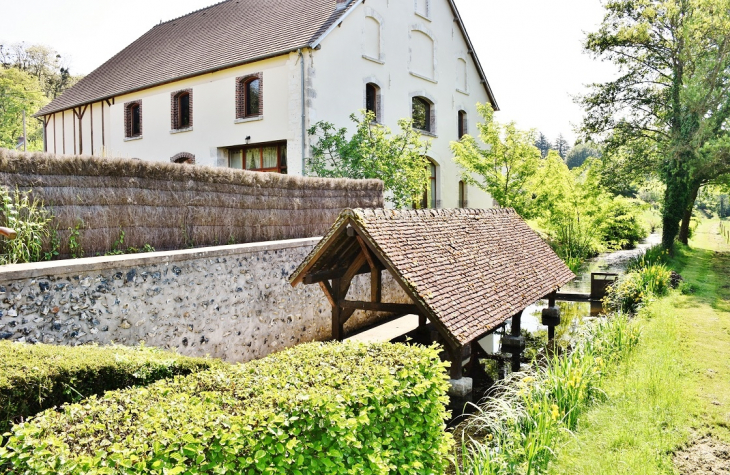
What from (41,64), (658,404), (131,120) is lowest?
(658,404)

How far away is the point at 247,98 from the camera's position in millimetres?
19484

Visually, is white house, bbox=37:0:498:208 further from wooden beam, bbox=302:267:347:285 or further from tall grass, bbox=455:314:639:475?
tall grass, bbox=455:314:639:475

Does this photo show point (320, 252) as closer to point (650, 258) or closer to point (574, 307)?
point (574, 307)

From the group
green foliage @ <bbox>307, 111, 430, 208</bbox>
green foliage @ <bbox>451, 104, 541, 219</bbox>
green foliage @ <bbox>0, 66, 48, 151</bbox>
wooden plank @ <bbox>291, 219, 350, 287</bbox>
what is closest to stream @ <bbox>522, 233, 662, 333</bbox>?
green foliage @ <bbox>451, 104, 541, 219</bbox>

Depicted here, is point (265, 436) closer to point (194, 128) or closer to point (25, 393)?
point (25, 393)

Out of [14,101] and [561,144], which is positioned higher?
[561,144]

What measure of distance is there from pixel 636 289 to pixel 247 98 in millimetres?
13909

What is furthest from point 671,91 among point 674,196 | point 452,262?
point 452,262

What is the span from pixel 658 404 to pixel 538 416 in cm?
204

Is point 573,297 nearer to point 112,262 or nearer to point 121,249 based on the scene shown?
point 121,249

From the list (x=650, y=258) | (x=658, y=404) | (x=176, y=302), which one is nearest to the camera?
(x=658, y=404)

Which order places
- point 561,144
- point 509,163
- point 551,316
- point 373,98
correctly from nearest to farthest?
point 551,316 < point 373,98 < point 509,163 < point 561,144

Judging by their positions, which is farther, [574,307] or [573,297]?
[574,307]

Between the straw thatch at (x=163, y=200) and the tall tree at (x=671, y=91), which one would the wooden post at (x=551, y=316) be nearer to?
the straw thatch at (x=163, y=200)
